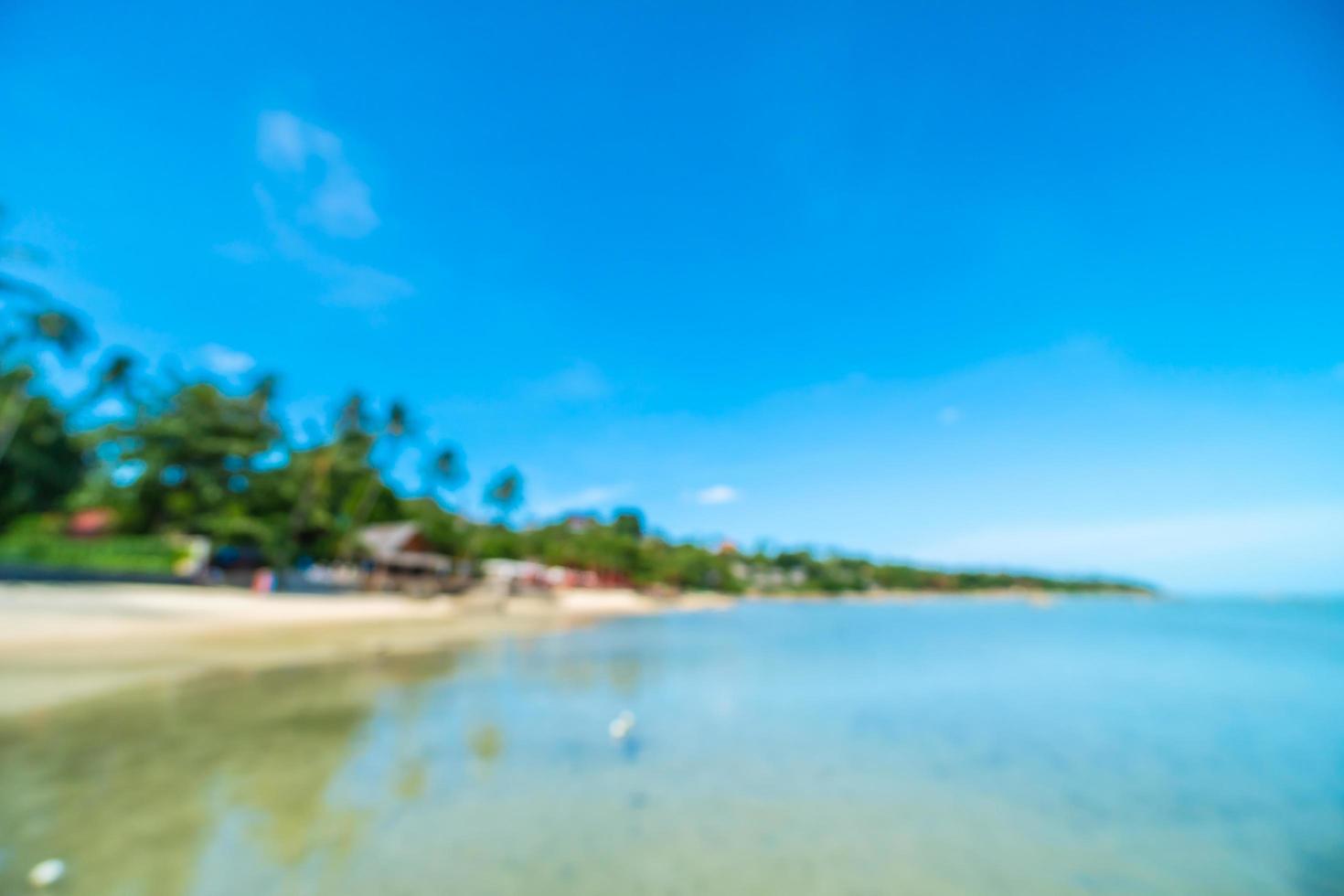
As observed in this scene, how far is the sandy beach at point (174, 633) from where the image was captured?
1145cm

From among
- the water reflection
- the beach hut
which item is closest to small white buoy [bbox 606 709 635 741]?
the water reflection

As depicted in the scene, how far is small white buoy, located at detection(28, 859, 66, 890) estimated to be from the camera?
13.9ft

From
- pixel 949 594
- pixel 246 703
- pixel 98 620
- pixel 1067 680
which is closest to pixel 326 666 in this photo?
pixel 246 703

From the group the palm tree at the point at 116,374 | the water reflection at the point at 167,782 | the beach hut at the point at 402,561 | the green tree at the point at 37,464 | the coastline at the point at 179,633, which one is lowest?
the water reflection at the point at 167,782

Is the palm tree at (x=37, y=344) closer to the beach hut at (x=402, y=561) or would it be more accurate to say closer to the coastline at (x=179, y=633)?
→ the coastline at (x=179, y=633)

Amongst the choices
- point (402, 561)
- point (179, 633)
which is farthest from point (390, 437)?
point (179, 633)

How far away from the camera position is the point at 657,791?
23.2 feet

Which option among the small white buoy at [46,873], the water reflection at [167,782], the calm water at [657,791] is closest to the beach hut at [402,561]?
the calm water at [657,791]

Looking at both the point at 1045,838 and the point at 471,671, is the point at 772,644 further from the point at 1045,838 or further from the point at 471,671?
the point at 1045,838

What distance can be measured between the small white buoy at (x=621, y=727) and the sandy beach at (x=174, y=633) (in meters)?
8.85

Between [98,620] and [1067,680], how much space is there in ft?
94.6

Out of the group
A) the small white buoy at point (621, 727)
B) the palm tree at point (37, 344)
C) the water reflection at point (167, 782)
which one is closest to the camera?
the water reflection at point (167, 782)

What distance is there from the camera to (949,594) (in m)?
150

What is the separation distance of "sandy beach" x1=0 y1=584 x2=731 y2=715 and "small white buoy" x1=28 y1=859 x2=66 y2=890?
663 cm
